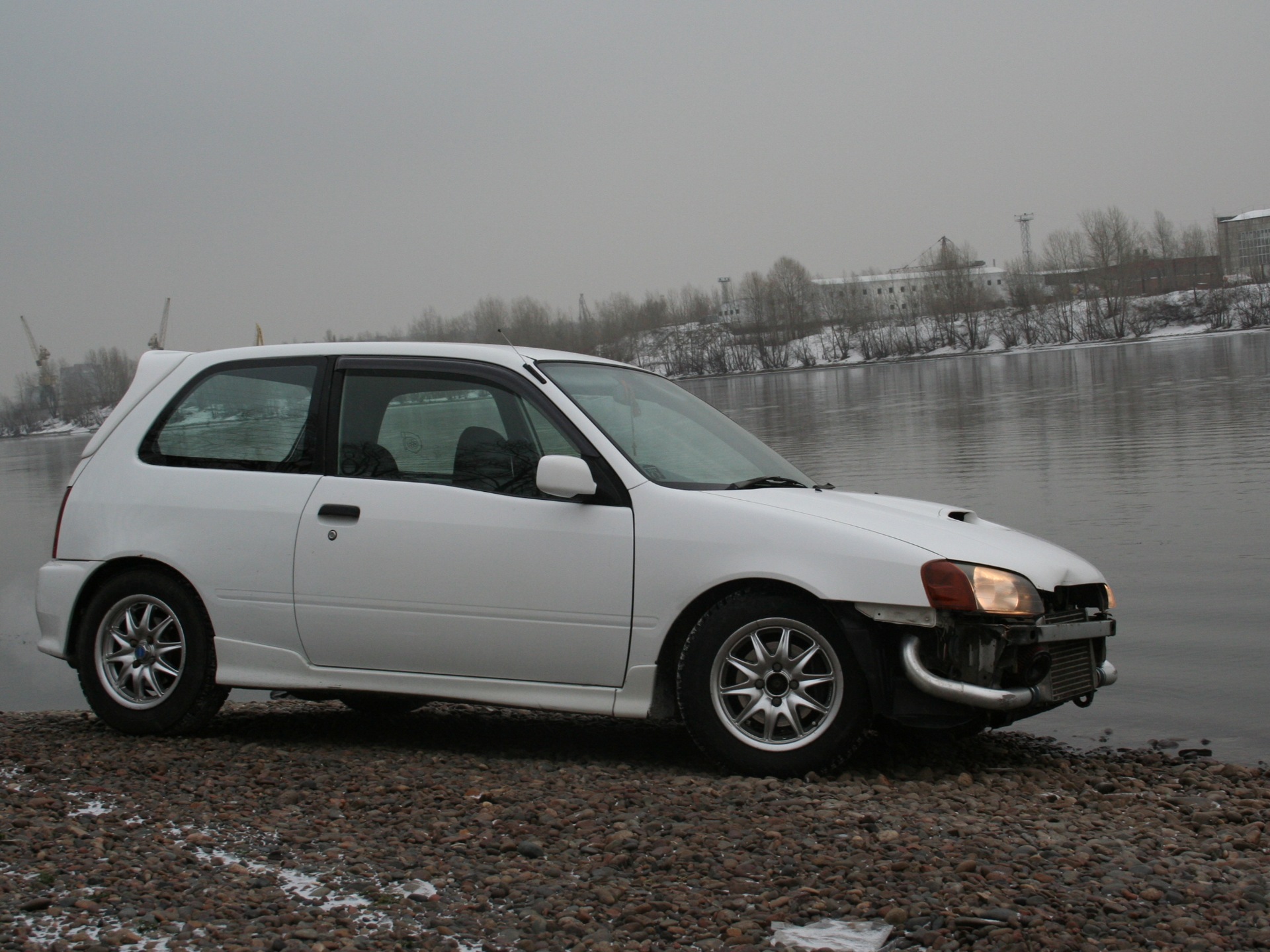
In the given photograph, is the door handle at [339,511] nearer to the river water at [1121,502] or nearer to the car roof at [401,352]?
the car roof at [401,352]

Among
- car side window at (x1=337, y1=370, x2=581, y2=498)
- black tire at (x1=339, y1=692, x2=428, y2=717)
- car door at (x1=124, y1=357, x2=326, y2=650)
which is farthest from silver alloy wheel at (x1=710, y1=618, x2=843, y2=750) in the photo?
black tire at (x1=339, y1=692, x2=428, y2=717)

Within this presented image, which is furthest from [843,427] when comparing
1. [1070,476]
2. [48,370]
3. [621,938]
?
[48,370]

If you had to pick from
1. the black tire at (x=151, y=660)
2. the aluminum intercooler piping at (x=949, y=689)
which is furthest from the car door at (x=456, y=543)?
the aluminum intercooler piping at (x=949, y=689)

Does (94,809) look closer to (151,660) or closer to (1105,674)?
(151,660)

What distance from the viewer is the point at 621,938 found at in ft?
11.3

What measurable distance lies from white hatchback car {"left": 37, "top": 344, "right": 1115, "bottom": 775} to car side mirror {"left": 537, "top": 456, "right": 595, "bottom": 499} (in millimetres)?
11

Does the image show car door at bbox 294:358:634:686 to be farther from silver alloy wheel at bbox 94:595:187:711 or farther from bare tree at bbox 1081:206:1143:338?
bare tree at bbox 1081:206:1143:338

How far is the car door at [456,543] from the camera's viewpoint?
5.23 m

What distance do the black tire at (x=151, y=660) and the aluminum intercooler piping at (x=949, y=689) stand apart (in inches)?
120

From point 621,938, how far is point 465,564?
2.19 metres

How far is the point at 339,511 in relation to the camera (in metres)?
5.58

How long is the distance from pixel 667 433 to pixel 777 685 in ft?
4.38

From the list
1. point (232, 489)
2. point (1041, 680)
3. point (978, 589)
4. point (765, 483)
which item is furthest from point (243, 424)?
point (1041, 680)

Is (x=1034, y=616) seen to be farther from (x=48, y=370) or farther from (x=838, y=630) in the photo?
(x=48, y=370)
